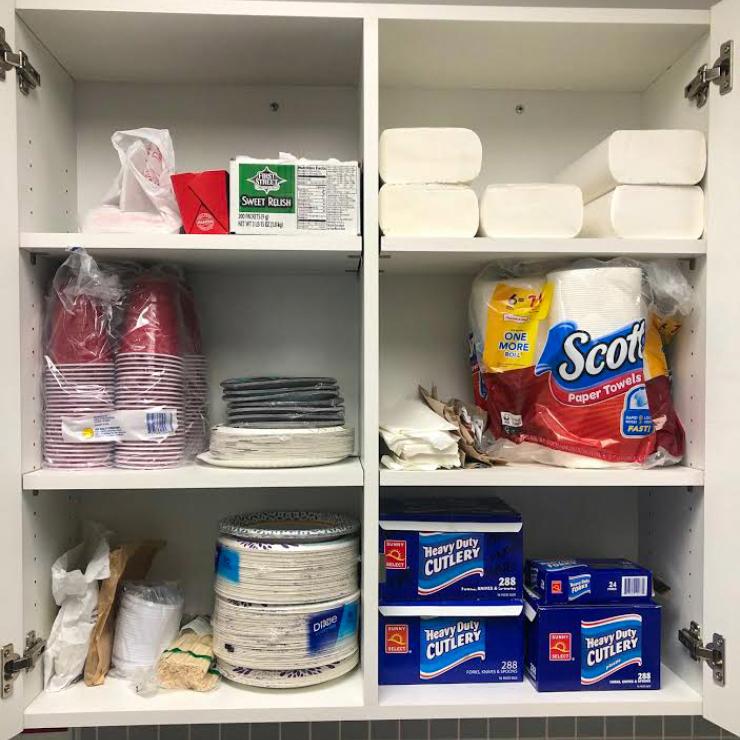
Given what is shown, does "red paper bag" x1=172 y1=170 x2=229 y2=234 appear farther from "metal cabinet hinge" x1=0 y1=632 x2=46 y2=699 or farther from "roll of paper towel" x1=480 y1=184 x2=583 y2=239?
"metal cabinet hinge" x1=0 y1=632 x2=46 y2=699

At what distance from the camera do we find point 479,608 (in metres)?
1.19

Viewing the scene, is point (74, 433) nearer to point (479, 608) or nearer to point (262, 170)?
point (262, 170)

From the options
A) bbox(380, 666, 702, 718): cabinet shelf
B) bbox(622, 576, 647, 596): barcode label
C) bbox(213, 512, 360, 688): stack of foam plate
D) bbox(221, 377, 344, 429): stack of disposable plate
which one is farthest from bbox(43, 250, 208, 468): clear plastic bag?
bbox(622, 576, 647, 596): barcode label

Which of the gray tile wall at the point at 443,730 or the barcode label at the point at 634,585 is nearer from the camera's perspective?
the barcode label at the point at 634,585

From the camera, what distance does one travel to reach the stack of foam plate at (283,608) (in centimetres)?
115

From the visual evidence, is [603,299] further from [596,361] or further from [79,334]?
[79,334]

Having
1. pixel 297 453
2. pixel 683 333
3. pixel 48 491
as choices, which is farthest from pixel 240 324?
pixel 683 333

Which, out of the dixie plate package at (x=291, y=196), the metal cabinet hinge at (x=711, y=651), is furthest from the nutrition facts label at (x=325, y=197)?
the metal cabinet hinge at (x=711, y=651)

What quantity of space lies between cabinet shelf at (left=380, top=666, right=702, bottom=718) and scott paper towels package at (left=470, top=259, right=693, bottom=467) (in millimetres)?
410

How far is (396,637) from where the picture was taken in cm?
119

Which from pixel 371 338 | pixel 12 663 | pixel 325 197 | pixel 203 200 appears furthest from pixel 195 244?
pixel 12 663

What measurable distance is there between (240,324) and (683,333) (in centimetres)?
90

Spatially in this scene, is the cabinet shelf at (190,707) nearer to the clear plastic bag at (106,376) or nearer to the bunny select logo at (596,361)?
the clear plastic bag at (106,376)

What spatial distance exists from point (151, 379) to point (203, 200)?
1.09ft
